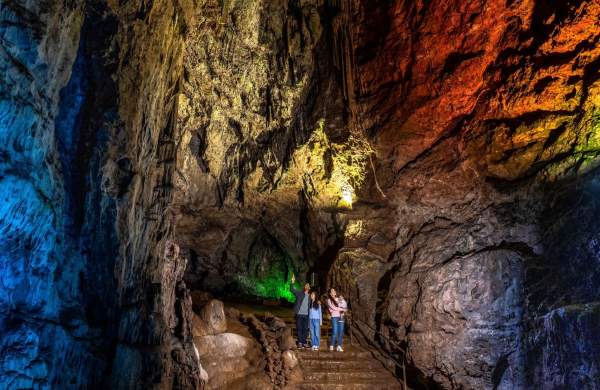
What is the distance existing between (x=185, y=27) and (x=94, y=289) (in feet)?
21.2

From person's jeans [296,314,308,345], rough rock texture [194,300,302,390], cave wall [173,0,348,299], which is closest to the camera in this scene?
rough rock texture [194,300,302,390]

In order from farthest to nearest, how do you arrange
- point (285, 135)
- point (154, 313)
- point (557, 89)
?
point (285, 135) < point (557, 89) < point (154, 313)

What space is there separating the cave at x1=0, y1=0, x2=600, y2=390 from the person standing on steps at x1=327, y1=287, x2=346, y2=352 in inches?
22.1

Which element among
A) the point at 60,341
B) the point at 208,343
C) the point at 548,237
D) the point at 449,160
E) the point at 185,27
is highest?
the point at 185,27

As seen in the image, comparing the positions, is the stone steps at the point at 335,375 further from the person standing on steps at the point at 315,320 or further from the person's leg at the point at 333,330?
the person's leg at the point at 333,330

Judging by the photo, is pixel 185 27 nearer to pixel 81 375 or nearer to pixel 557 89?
pixel 81 375

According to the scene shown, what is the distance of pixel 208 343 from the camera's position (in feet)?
32.7

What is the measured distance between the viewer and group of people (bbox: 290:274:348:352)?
10688 millimetres

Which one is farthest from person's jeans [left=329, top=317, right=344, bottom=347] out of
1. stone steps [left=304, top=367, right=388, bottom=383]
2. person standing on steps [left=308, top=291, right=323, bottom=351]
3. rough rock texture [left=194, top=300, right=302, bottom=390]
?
rough rock texture [left=194, top=300, right=302, bottom=390]

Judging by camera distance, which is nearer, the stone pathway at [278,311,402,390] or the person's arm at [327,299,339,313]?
the stone pathway at [278,311,402,390]

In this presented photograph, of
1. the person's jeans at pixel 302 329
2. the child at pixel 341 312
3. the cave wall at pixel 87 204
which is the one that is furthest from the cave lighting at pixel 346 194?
the cave wall at pixel 87 204

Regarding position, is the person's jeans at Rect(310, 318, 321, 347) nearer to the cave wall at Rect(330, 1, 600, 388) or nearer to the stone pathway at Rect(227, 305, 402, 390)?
the stone pathway at Rect(227, 305, 402, 390)

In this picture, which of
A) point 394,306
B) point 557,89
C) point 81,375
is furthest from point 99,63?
point 557,89

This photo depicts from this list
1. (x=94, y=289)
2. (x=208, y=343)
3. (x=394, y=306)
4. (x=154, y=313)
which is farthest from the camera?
(x=394, y=306)
